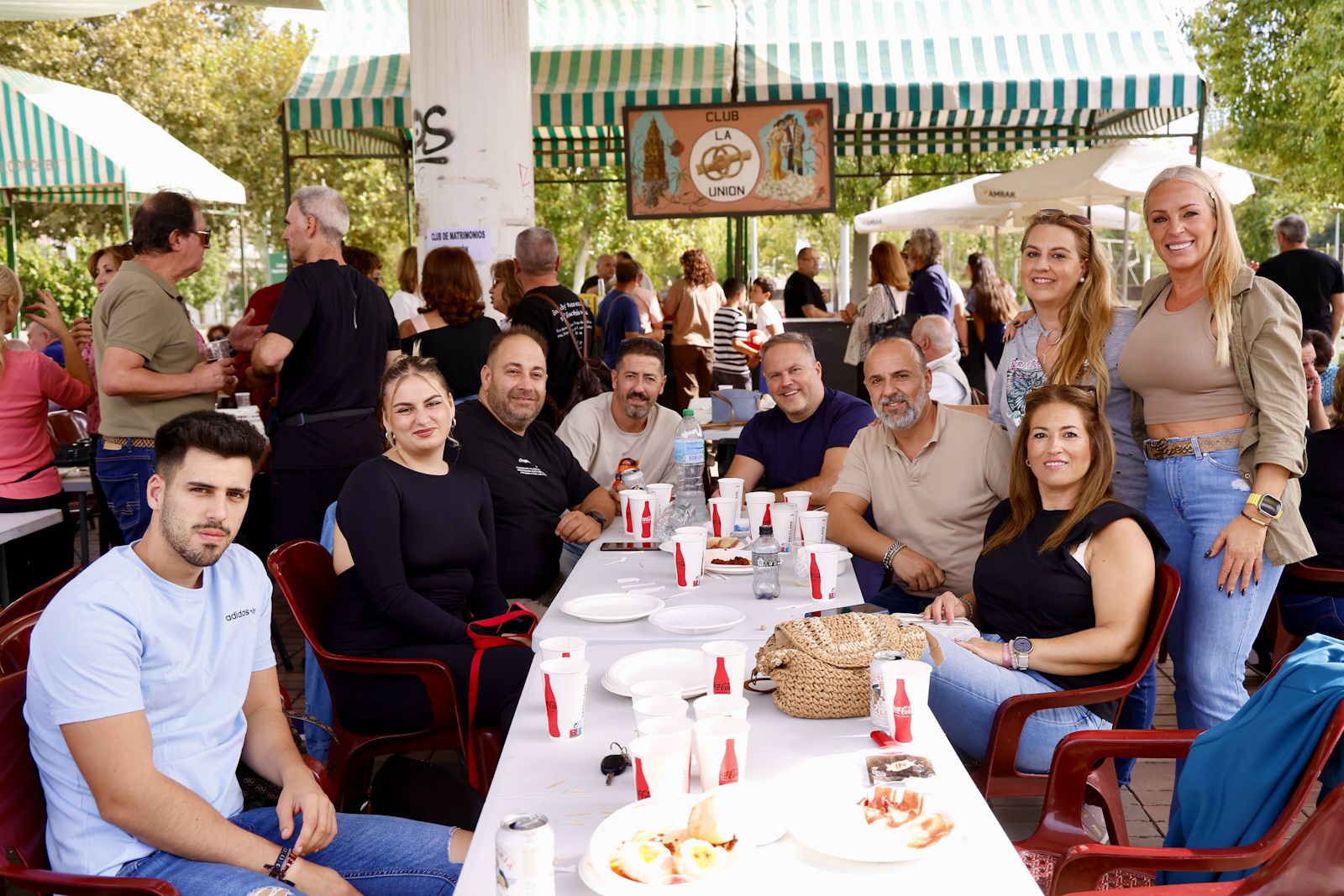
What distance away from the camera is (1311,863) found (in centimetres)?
156

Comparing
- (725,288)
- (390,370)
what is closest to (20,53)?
(725,288)

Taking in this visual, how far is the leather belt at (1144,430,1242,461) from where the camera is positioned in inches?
124

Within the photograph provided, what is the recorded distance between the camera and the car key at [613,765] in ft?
6.48

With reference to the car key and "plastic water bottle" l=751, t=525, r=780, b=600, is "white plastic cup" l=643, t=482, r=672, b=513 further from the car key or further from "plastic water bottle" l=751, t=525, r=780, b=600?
the car key

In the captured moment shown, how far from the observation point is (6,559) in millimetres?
5047

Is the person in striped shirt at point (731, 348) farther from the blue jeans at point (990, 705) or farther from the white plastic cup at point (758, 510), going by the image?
the blue jeans at point (990, 705)

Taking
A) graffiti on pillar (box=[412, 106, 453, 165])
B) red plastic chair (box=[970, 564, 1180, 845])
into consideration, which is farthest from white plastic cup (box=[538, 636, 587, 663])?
graffiti on pillar (box=[412, 106, 453, 165])

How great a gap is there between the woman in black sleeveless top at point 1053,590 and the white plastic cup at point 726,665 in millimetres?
819

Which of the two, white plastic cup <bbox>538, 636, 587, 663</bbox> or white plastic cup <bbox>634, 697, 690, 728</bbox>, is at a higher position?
white plastic cup <bbox>538, 636, 587, 663</bbox>

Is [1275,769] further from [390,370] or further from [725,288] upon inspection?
[725,288]

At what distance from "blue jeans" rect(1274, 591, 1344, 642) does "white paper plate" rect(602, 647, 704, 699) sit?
2.65m

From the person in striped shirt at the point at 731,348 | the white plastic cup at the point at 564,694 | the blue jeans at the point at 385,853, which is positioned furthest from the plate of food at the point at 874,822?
the person in striped shirt at the point at 731,348

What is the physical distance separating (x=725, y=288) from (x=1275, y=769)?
9.53 m

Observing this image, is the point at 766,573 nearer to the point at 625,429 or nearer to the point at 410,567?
the point at 410,567
